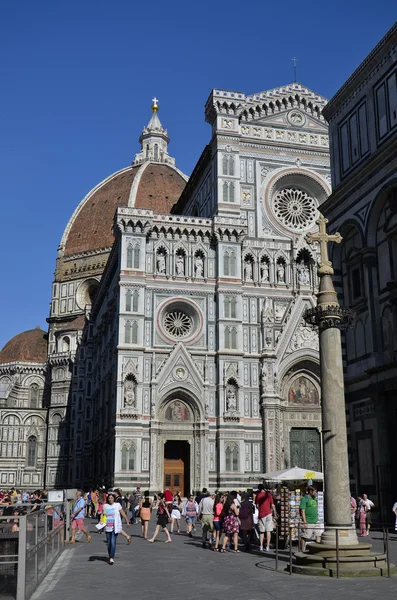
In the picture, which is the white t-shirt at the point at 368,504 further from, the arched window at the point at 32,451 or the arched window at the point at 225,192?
the arched window at the point at 32,451

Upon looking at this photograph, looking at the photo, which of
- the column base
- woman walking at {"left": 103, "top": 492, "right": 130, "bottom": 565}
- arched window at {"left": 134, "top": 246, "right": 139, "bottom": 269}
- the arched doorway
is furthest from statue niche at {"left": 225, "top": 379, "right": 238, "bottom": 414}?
the column base

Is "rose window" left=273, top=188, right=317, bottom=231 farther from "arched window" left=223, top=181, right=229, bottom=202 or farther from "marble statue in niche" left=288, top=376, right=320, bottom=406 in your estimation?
"marble statue in niche" left=288, top=376, right=320, bottom=406

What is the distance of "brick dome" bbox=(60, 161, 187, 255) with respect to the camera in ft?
270

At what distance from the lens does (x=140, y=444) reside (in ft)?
127

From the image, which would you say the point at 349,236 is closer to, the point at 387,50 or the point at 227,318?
the point at 387,50

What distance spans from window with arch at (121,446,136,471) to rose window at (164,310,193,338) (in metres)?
7.42

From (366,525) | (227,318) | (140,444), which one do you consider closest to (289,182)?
(227,318)

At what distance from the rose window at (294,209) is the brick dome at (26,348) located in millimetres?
41157

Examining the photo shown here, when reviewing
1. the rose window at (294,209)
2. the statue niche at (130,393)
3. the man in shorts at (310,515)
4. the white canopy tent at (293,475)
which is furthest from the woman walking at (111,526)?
the rose window at (294,209)

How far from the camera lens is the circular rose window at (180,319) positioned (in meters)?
41.4

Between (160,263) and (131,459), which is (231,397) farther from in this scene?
(160,263)

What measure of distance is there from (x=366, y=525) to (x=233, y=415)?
20.4m

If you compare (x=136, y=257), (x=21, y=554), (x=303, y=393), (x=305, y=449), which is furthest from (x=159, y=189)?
(x=21, y=554)

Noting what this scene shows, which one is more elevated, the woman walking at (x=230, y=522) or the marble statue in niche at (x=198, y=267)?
the marble statue in niche at (x=198, y=267)
